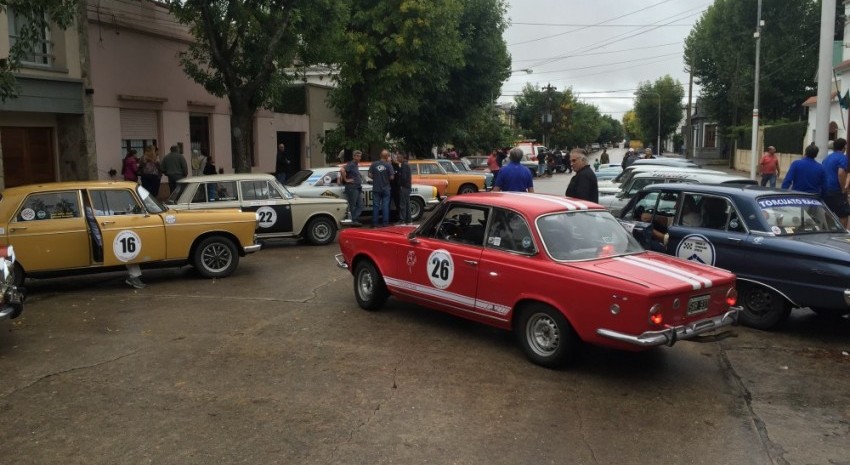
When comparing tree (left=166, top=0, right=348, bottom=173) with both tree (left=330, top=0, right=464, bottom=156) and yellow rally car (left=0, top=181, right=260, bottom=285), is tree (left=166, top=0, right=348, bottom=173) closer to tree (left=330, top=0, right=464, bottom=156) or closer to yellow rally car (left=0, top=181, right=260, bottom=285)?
tree (left=330, top=0, right=464, bottom=156)

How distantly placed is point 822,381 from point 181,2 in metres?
14.7

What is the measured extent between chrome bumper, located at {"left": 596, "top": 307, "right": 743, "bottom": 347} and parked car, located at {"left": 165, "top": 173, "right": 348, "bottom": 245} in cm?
826

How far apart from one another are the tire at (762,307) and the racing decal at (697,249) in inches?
18.0

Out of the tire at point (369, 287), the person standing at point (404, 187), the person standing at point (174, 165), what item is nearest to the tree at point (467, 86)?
the person standing at point (404, 187)

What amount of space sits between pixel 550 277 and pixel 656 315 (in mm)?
923

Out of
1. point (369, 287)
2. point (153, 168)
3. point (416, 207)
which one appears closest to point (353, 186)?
point (416, 207)

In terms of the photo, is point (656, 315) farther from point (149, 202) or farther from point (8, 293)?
point (149, 202)

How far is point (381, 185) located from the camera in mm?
14508

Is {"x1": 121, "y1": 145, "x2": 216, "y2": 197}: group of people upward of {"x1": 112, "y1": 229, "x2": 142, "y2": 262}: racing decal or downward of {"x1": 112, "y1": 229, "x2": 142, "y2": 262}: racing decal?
upward

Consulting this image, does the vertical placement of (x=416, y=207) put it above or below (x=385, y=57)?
below

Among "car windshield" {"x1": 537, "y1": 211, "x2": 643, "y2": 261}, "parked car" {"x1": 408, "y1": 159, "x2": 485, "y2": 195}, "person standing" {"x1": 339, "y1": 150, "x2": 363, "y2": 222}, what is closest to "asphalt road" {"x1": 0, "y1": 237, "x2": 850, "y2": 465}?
"car windshield" {"x1": 537, "y1": 211, "x2": 643, "y2": 261}

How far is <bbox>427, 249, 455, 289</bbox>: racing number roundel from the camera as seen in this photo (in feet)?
22.0

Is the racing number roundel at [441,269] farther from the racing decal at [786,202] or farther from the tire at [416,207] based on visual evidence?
the tire at [416,207]

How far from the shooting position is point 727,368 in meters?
6.12
